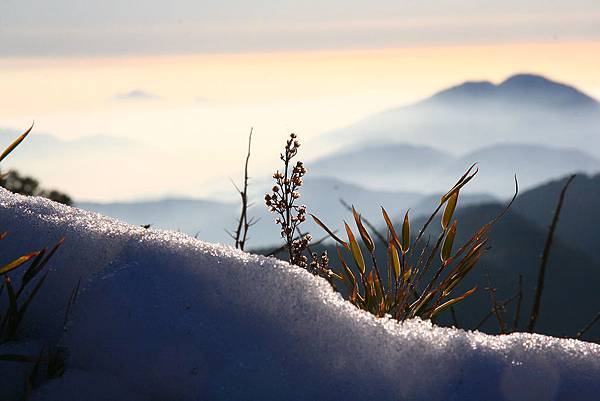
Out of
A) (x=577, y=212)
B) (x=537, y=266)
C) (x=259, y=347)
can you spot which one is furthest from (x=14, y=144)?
(x=577, y=212)

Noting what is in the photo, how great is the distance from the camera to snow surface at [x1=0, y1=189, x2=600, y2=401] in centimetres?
120

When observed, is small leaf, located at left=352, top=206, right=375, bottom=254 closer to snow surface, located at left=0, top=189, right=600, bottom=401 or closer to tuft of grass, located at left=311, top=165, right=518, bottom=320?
tuft of grass, located at left=311, top=165, right=518, bottom=320

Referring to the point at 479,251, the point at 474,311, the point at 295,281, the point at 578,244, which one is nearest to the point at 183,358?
the point at 295,281

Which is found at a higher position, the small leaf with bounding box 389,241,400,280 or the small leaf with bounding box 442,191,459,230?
the small leaf with bounding box 442,191,459,230

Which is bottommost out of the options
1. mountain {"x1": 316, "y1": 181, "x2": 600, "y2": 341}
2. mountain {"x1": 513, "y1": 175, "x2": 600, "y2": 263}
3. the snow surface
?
the snow surface

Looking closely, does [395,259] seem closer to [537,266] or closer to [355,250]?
[355,250]

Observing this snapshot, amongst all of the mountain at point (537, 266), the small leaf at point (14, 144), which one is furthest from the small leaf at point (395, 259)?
the mountain at point (537, 266)

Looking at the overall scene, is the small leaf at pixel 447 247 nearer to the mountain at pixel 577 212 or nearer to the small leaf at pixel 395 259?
the small leaf at pixel 395 259

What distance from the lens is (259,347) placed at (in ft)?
4.06

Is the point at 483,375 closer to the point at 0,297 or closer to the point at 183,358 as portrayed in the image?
the point at 183,358

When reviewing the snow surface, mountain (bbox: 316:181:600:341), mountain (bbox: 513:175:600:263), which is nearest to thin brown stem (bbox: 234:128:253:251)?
the snow surface

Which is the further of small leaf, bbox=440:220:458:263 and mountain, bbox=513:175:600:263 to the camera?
mountain, bbox=513:175:600:263

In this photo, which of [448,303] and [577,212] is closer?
[448,303]

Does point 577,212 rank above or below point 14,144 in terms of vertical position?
above
